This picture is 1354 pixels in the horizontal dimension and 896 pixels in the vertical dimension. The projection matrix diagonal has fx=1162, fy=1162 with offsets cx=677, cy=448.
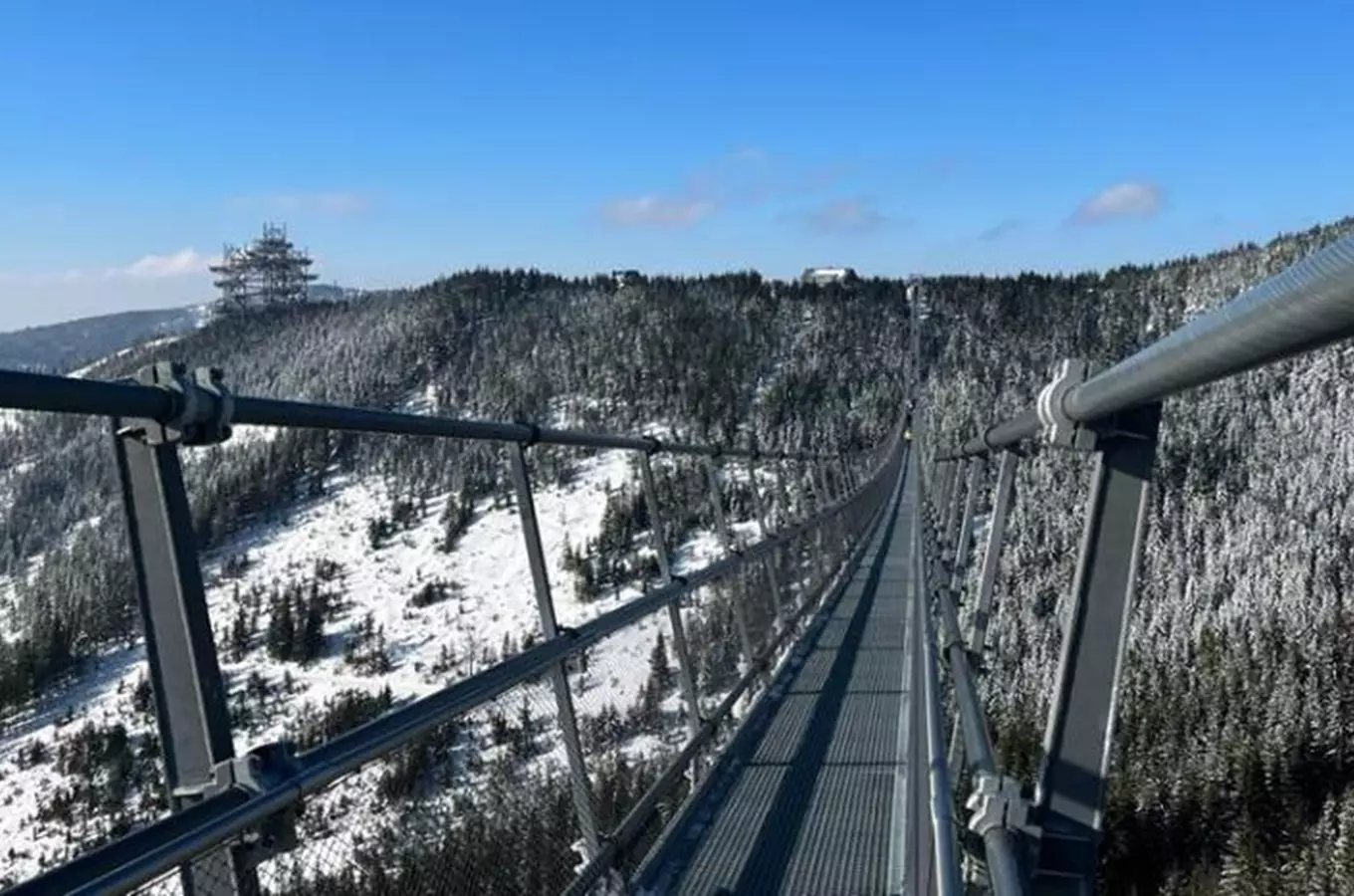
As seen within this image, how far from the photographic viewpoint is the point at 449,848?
287cm

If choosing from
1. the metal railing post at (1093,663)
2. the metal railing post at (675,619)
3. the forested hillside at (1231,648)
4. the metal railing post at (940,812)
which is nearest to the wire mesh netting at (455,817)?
the metal railing post at (940,812)

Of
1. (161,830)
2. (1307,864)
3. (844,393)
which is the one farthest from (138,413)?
(844,393)

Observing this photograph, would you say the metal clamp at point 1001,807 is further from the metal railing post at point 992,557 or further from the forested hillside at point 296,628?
the metal railing post at point 992,557

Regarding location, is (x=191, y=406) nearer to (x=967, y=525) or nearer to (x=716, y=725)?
(x=716, y=725)

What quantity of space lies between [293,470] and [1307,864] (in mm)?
54412

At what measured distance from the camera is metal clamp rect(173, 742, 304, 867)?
199 cm

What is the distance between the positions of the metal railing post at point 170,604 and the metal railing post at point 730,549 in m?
4.89

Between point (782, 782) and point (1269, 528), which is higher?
point (782, 782)

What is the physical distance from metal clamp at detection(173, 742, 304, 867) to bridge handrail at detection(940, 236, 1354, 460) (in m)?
1.51

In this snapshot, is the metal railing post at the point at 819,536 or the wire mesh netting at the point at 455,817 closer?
the wire mesh netting at the point at 455,817

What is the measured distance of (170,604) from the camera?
2.11 m

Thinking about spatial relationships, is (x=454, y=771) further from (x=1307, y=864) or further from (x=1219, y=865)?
(x=1219, y=865)

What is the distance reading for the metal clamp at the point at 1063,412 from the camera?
1.95m

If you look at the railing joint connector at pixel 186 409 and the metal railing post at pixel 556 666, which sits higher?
the railing joint connector at pixel 186 409
